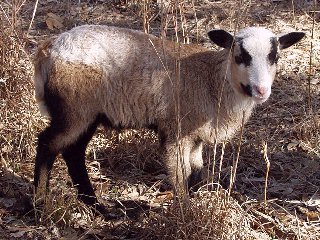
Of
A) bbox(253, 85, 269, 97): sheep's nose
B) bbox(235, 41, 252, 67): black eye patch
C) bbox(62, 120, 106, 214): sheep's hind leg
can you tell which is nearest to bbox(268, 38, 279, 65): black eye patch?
bbox(235, 41, 252, 67): black eye patch

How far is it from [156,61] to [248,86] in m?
0.77

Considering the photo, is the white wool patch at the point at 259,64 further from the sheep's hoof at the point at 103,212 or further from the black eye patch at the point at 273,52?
the sheep's hoof at the point at 103,212

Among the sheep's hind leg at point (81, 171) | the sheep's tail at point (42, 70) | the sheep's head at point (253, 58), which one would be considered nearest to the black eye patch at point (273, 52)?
the sheep's head at point (253, 58)

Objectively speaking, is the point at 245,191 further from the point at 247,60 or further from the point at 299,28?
the point at 299,28

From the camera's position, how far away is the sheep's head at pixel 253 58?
4613 millimetres

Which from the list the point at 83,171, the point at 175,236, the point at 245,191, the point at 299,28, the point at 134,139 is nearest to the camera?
the point at 175,236

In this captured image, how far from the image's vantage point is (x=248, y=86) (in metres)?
4.75

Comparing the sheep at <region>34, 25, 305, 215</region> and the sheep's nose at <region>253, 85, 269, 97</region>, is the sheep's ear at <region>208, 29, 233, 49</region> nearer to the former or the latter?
the sheep at <region>34, 25, 305, 215</region>

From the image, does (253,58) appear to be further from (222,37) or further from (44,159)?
(44,159)

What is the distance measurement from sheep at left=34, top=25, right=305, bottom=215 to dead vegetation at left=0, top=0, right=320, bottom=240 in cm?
27

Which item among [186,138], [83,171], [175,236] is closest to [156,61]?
[186,138]

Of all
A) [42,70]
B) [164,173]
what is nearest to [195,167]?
[164,173]

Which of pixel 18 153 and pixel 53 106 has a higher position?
pixel 53 106

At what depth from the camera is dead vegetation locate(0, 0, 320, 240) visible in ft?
14.5
